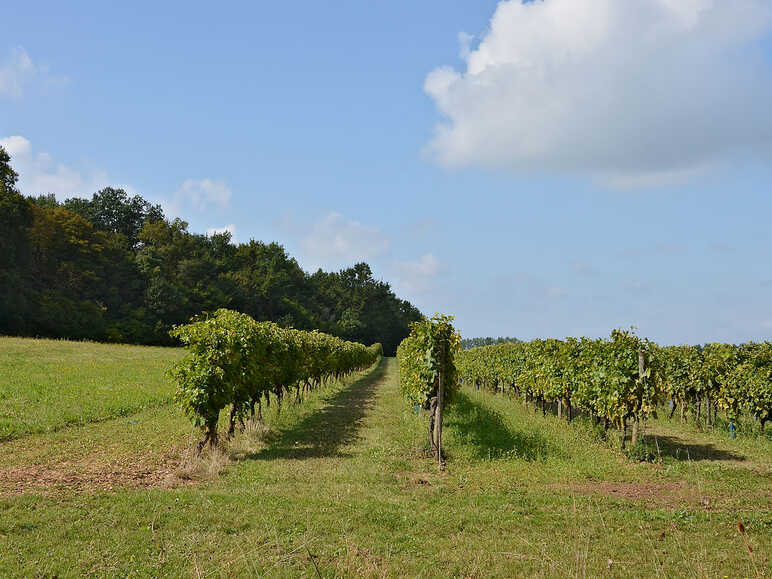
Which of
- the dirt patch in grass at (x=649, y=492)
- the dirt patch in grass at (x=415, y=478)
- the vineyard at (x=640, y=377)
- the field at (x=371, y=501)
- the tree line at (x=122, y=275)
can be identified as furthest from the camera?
the tree line at (x=122, y=275)

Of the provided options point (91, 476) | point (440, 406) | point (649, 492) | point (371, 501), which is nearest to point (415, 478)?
point (371, 501)

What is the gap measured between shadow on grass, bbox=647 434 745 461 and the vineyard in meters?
0.94

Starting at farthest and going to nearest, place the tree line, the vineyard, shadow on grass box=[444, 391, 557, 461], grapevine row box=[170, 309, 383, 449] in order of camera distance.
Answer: the tree line, the vineyard, shadow on grass box=[444, 391, 557, 461], grapevine row box=[170, 309, 383, 449]

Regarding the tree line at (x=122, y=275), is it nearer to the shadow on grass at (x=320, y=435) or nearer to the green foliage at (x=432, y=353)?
the shadow on grass at (x=320, y=435)

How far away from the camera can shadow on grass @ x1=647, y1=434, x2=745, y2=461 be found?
14.2 metres

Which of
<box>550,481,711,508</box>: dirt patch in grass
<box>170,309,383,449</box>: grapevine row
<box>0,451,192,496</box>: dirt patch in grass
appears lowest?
<box>0,451,192,496</box>: dirt patch in grass

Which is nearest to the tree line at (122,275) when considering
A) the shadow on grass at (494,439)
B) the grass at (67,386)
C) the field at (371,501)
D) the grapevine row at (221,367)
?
the grass at (67,386)

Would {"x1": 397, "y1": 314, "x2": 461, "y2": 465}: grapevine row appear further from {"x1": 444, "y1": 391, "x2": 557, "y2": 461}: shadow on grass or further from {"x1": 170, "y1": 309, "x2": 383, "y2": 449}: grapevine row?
{"x1": 170, "y1": 309, "x2": 383, "y2": 449}: grapevine row

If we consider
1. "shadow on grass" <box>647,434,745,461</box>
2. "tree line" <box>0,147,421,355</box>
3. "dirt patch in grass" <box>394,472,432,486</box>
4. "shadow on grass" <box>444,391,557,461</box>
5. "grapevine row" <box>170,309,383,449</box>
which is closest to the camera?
"dirt patch in grass" <box>394,472,432,486</box>

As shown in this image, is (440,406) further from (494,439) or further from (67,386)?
(67,386)

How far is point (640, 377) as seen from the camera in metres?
14.3

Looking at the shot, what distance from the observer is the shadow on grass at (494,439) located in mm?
13406

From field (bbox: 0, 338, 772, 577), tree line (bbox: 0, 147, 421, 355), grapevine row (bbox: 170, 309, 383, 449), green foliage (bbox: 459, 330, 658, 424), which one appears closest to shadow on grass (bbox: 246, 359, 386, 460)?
field (bbox: 0, 338, 772, 577)

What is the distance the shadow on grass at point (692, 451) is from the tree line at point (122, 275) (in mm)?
55796
